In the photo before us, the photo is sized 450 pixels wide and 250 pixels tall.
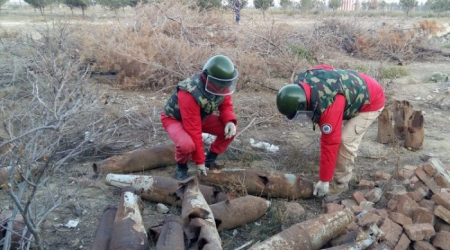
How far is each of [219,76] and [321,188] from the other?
1.51 m

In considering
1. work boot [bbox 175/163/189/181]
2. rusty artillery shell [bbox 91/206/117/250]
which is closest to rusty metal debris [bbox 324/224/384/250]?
rusty artillery shell [bbox 91/206/117/250]

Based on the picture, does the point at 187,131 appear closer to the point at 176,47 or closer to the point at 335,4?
the point at 176,47

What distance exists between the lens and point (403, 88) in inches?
351

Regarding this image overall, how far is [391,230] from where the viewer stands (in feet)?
11.2

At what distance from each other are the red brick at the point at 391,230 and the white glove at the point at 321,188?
0.77m

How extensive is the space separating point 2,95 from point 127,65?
→ 108 inches

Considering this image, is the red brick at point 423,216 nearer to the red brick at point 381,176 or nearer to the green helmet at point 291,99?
the red brick at point 381,176

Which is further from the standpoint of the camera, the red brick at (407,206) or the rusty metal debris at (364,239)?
the red brick at (407,206)

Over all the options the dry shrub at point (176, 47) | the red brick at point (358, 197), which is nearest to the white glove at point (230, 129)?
the red brick at point (358, 197)

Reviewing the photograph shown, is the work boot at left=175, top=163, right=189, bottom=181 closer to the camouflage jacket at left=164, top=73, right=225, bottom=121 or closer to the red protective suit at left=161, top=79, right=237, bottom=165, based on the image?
the red protective suit at left=161, top=79, right=237, bottom=165

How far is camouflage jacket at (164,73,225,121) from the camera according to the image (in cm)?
425

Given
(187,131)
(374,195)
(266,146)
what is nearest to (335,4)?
(266,146)

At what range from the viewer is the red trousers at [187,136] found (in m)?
4.24

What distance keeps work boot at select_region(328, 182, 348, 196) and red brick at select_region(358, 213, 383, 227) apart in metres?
0.78
